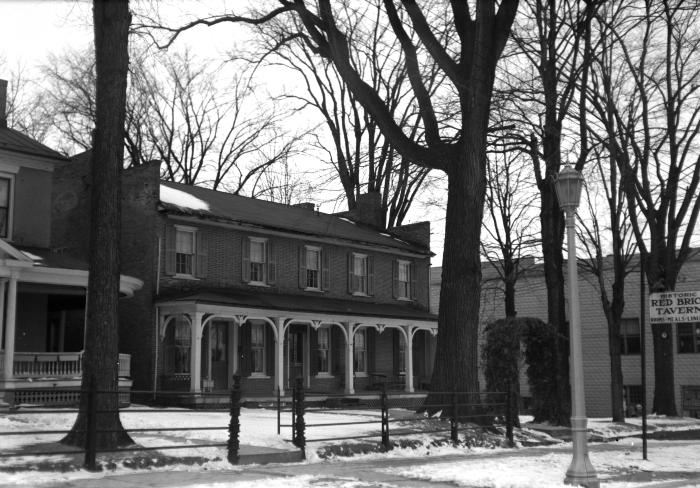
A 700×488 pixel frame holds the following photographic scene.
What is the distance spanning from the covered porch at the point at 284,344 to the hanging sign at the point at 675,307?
8.88 metres

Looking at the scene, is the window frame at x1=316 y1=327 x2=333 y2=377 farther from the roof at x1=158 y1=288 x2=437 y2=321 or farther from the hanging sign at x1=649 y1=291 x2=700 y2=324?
the hanging sign at x1=649 y1=291 x2=700 y2=324

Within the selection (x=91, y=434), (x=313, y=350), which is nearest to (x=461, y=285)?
(x=91, y=434)

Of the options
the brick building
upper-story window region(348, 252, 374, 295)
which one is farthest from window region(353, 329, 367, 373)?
the brick building

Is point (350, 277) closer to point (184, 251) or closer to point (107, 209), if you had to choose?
point (184, 251)

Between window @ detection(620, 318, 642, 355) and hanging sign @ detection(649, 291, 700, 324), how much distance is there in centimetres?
2980

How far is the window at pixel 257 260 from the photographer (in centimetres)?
3092

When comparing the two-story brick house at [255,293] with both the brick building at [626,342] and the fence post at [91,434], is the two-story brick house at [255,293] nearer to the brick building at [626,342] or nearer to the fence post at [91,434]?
the brick building at [626,342]

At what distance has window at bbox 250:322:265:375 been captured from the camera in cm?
3059

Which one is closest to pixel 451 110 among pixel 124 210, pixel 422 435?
pixel 422 435

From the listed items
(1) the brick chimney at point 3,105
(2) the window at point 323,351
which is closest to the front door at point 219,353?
(2) the window at point 323,351

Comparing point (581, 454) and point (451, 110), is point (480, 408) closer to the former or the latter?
point (581, 454)

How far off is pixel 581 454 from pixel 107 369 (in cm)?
747

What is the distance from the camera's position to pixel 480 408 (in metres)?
18.2

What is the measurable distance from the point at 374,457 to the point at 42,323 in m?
14.8
